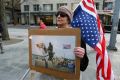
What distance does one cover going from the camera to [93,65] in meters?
8.27

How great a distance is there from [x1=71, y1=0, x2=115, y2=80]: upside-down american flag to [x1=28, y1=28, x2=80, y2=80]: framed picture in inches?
10.0

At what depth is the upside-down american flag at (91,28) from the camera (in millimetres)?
2695

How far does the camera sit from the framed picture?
2.50 metres

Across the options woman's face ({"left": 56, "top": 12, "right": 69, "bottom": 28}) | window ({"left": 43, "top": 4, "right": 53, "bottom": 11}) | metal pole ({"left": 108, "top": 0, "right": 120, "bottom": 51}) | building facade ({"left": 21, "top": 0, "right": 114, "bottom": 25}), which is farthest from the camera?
window ({"left": 43, "top": 4, "right": 53, "bottom": 11})

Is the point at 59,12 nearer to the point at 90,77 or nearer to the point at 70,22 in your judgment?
the point at 70,22

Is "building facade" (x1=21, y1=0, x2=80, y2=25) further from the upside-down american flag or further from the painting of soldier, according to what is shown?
the painting of soldier

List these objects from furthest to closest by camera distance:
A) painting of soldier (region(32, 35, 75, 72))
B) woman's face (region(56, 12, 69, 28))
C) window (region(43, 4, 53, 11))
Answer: window (region(43, 4, 53, 11)), woman's face (region(56, 12, 69, 28)), painting of soldier (region(32, 35, 75, 72))

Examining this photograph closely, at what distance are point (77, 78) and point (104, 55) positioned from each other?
491 millimetres

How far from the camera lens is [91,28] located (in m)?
2.71

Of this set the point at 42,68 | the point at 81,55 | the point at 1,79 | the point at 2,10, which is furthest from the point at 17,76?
the point at 2,10

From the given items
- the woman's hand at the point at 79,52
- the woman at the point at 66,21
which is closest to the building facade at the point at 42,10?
the woman at the point at 66,21

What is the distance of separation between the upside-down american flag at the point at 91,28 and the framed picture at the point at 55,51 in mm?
255

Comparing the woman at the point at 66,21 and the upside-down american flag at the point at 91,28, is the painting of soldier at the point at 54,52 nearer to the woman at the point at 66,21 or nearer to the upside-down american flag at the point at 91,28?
the woman at the point at 66,21

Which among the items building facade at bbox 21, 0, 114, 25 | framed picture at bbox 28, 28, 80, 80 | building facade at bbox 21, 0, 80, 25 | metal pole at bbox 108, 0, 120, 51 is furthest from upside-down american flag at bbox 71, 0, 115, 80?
building facade at bbox 21, 0, 80, 25
